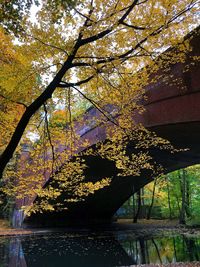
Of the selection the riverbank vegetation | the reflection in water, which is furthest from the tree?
the riverbank vegetation

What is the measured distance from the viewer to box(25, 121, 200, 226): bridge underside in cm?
1158

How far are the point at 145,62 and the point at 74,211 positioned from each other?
755 inches

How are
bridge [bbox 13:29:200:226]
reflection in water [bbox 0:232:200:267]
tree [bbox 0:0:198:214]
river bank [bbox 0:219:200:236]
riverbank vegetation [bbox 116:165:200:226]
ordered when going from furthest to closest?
riverbank vegetation [bbox 116:165:200:226]
river bank [bbox 0:219:200:236]
reflection in water [bbox 0:232:200:267]
bridge [bbox 13:29:200:226]
tree [bbox 0:0:198:214]

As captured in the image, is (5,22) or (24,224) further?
(24,224)

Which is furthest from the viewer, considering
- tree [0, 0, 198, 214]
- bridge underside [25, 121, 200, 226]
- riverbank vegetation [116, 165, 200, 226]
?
riverbank vegetation [116, 165, 200, 226]

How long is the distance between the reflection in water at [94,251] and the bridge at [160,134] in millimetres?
4041

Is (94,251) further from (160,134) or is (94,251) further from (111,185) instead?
(111,185)

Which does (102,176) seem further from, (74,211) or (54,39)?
(54,39)

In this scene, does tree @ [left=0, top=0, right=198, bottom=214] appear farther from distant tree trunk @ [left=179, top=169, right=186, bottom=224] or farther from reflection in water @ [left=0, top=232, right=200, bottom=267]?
distant tree trunk @ [left=179, top=169, right=186, bottom=224]

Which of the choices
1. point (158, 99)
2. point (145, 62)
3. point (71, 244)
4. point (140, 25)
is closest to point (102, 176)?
point (71, 244)

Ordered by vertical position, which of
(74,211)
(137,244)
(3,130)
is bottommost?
(137,244)

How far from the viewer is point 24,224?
68.6ft

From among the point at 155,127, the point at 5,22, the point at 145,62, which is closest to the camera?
the point at 5,22

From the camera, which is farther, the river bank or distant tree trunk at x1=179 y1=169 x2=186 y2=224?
distant tree trunk at x1=179 y1=169 x2=186 y2=224
